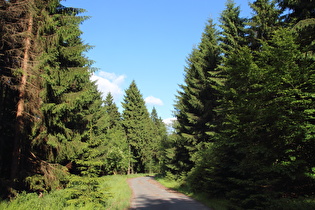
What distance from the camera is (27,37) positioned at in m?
10.3

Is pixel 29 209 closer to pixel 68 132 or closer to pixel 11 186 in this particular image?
pixel 11 186

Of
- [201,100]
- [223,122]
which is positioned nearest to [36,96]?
[223,122]

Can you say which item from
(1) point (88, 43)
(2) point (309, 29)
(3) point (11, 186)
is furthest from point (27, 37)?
(2) point (309, 29)

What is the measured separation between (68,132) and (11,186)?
381 cm

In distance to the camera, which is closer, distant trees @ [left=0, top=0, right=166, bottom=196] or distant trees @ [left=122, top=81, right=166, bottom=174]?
distant trees @ [left=0, top=0, right=166, bottom=196]

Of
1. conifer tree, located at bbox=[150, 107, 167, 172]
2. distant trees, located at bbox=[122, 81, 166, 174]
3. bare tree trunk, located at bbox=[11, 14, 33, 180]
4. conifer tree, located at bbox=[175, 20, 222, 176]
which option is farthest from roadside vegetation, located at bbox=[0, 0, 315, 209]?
distant trees, located at bbox=[122, 81, 166, 174]

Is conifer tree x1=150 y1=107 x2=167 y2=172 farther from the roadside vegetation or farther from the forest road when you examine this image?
the roadside vegetation

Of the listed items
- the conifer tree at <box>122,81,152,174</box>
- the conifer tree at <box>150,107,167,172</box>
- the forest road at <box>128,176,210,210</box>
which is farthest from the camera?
the conifer tree at <box>122,81,152,174</box>

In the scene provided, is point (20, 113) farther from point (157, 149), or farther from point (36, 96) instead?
point (157, 149)

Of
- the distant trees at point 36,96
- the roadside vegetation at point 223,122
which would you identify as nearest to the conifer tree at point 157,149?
the roadside vegetation at point 223,122

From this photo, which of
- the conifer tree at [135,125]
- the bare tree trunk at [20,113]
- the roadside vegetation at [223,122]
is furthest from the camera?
the conifer tree at [135,125]

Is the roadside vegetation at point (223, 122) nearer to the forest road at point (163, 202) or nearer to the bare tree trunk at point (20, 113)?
the bare tree trunk at point (20, 113)

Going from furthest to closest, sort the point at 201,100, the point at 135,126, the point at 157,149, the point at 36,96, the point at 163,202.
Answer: the point at 157,149 < the point at 135,126 < the point at 201,100 < the point at 163,202 < the point at 36,96

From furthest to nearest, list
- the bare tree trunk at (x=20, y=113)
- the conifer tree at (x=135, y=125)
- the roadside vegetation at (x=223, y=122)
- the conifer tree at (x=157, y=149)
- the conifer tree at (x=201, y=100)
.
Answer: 1. the conifer tree at (x=135, y=125)
2. the conifer tree at (x=157, y=149)
3. the conifer tree at (x=201, y=100)
4. the bare tree trunk at (x=20, y=113)
5. the roadside vegetation at (x=223, y=122)
